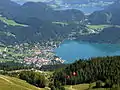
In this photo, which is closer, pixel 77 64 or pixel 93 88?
pixel 93 88

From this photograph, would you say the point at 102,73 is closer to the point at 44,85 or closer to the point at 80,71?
the point at 80,71

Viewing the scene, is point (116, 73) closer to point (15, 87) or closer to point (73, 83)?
point (73, 83)

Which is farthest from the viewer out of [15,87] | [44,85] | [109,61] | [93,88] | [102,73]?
[109,61]

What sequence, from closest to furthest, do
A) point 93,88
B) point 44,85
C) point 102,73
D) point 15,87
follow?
1. point 15,87
2. point 93,88
3. point 44,85
4. point 102,73

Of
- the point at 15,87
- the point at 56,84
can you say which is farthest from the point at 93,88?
the point at 15,87

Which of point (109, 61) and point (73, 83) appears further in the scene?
point (109, 61)

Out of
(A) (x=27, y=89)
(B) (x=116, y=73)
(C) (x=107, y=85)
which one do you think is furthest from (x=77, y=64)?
(A) (x=27, y=89)
